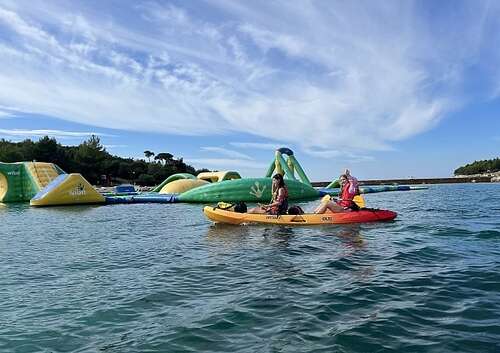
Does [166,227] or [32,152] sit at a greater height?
[32,152]

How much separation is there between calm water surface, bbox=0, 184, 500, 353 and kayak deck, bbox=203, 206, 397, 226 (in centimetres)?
209

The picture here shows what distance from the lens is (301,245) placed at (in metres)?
11.8

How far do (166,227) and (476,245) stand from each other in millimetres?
10814

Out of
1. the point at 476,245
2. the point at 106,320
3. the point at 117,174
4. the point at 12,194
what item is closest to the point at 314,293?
the point at 106,320

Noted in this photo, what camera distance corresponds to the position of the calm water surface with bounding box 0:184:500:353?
522cm

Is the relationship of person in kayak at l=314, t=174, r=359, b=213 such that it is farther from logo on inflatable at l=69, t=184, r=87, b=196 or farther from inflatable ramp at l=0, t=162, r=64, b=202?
inflatable ramp at l=0, t=162, r=64, b=202

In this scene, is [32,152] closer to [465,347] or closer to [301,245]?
[301,245]

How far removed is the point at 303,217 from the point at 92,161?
230 ft

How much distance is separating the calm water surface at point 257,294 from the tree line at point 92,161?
58652mm

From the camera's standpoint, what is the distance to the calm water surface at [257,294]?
5.22 m

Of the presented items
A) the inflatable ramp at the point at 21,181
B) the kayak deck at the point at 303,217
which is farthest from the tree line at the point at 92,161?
the kayak deck at the point at 303,217

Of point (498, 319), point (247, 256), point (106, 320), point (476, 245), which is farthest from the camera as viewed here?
point (476, 245)

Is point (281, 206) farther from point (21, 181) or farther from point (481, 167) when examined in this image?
point (481, 167)

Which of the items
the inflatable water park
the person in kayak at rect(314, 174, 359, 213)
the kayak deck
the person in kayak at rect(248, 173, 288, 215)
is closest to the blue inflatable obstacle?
the inflatable water park
